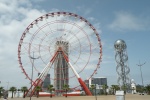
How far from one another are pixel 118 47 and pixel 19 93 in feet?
223

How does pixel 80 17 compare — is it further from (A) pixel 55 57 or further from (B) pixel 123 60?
(B) pixel 123 60

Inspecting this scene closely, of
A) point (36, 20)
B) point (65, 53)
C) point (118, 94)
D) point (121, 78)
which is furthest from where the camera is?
point (121, 78)

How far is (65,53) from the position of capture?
66.1 meters

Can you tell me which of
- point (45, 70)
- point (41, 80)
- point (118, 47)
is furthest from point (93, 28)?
point (118, 47)

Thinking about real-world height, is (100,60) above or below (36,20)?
below

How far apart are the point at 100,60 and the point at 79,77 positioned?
905 centimetres

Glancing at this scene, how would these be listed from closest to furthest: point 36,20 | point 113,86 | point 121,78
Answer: point 36,20 → point 113,86 → point 121,78

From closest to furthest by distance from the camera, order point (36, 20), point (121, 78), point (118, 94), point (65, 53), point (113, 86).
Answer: point (118, 94) < point (36, 20) < point (65, 53) < point (113, 86) < point (121, 78)

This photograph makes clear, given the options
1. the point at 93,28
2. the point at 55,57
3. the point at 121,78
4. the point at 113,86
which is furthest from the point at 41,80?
the point at 121,78

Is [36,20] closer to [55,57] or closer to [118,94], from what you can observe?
[55,57]

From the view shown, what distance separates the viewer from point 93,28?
210 feet

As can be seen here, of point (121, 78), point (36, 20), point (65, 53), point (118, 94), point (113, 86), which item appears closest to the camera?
point (118, 94)

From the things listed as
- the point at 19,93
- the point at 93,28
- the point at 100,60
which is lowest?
the point at 19,93

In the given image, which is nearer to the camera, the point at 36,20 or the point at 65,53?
the point at 36,20
